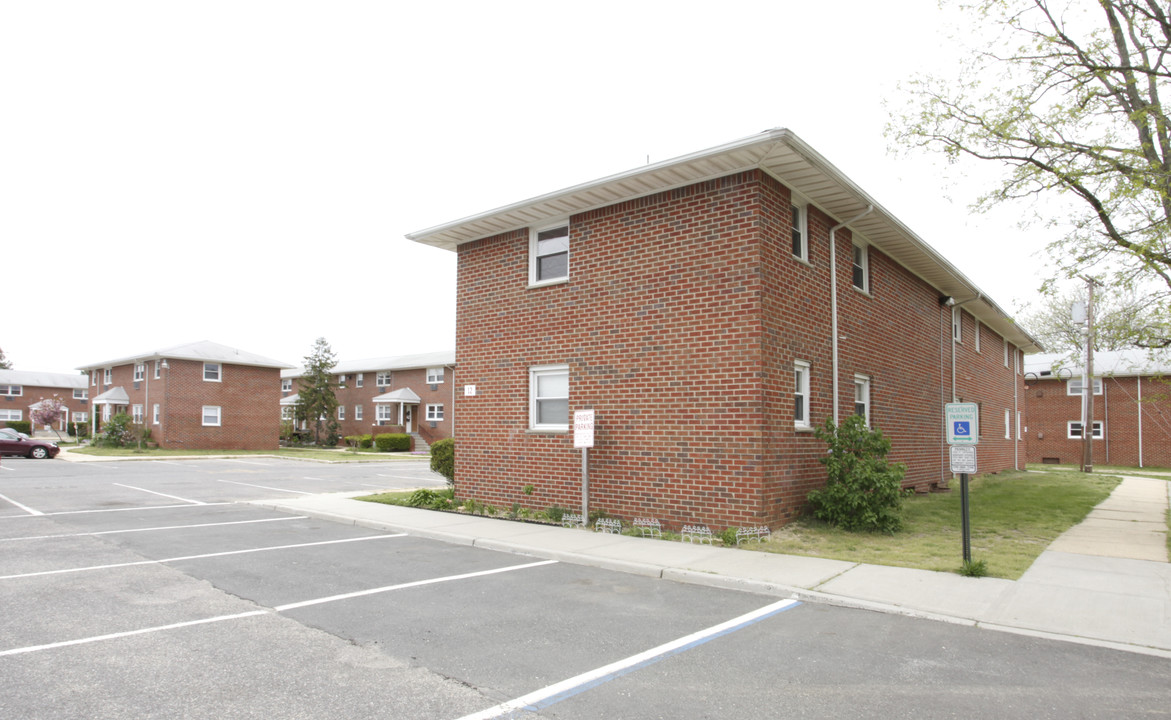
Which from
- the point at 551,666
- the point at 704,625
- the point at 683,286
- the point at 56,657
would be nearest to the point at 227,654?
the point at 56,657

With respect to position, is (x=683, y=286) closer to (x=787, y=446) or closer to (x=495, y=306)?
(x=787, y=446)

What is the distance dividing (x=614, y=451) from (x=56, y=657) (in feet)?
24.8

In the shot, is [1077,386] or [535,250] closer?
[535,250]

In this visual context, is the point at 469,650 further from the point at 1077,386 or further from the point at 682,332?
the point at 1077,386

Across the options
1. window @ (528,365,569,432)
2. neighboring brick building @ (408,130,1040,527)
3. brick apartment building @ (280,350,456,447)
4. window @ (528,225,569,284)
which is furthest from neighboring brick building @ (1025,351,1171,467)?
brick apartment building @ (280,350,456,447)

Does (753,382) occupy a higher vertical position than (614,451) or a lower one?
higher

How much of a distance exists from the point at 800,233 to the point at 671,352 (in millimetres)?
3149

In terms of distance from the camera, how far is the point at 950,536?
10172 millimetres

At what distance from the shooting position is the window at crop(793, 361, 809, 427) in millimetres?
11266

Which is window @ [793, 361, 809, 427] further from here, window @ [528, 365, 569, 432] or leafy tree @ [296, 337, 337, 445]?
leafy tree @ [296, 337, 337, 445]

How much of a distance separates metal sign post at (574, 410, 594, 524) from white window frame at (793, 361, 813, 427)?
332 centimetres

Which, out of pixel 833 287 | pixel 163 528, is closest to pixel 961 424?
pixel 833 287

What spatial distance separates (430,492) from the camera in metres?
14.7

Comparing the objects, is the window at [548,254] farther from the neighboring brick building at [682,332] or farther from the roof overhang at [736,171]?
the roof overhang at [736,171]
